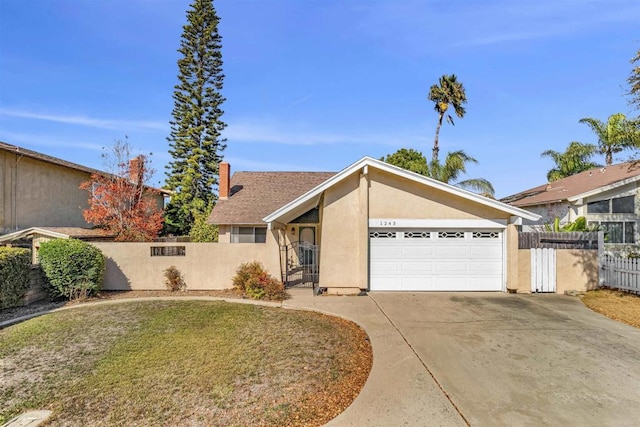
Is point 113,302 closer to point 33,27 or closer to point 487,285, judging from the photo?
point 33,27

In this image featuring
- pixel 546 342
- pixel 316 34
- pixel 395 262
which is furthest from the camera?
pixel 316 34

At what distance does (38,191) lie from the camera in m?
16.6

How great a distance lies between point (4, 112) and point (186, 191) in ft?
48.9

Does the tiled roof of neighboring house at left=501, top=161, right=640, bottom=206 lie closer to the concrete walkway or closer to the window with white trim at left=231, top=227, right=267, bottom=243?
the concrete walkway

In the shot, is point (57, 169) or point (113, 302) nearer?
point (113, 302)

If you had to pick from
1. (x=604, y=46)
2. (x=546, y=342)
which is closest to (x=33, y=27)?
(x=546, y=342)

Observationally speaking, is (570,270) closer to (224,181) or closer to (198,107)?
(224,181)

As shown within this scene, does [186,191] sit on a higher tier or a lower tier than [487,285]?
higher

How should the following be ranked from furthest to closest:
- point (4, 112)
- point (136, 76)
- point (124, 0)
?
point (136, 76) < point (4, 112) < point (124, 0)

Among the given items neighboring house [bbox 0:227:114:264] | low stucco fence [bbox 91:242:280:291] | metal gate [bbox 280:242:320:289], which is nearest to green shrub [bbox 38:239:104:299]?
low stucco fence [bbox 91:242:280:291]

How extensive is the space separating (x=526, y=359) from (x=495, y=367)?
2.77ft

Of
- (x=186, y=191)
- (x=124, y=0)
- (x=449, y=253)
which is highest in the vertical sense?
(x=124, y=0)

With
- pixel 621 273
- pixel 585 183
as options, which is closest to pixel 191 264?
pixel 621 273

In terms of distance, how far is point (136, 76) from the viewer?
15.1 metres
